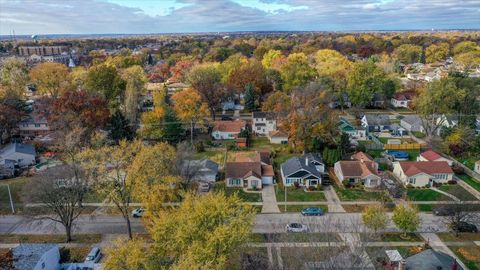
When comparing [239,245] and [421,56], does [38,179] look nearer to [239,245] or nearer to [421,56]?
[239,245]

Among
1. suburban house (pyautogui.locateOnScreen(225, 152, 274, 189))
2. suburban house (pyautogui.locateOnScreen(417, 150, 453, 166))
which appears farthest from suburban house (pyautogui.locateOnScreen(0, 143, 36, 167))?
suburban house (pyautogui.locateOnScreen(417, 150, 453, 166))

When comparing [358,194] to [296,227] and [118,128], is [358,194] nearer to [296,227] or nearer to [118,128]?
[296,227]

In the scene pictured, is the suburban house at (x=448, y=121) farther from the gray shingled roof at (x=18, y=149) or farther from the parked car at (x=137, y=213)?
the gray shingled roof at (x=18, y=149)

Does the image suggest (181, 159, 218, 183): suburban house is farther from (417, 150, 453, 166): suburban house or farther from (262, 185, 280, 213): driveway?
(417, 150, 453, 166): suburban house

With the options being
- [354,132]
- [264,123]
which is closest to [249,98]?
[264,123]

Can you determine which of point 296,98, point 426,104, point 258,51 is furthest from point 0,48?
point 426,104

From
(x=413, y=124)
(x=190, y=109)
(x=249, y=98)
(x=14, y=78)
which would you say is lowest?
(x=413, y=124)

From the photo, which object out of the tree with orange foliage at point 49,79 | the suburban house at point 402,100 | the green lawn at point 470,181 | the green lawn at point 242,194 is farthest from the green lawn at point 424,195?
the tree with orange foliage at point 49,79
